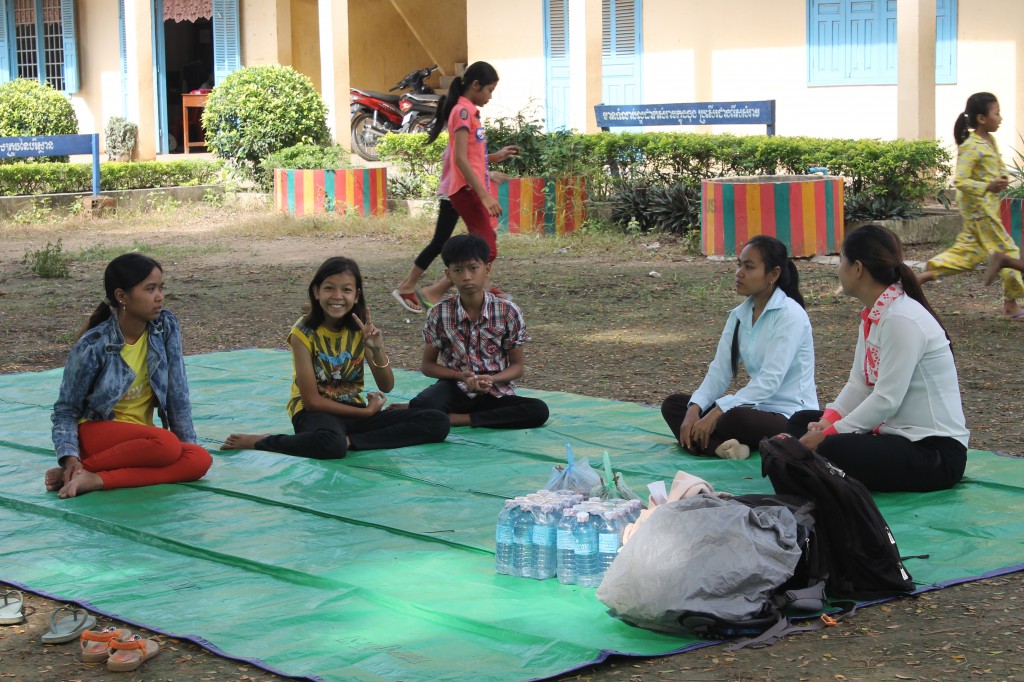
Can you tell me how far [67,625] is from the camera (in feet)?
12.1

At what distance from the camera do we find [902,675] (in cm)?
331

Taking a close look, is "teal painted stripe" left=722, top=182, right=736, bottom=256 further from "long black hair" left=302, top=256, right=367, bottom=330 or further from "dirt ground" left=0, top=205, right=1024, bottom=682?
"long black hair" left=302, top=256, right=367, bottom=330

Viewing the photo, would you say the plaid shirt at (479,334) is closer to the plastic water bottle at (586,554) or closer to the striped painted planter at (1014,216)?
the plastic water bottle at (586,554)

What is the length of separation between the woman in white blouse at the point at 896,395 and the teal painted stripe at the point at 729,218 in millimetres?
6931

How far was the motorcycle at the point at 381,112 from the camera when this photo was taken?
1939 cm

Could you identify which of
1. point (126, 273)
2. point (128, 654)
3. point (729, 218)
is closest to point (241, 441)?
point (126, 273)

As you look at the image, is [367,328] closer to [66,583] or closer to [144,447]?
[144,447]

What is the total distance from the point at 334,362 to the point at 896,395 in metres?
2.38

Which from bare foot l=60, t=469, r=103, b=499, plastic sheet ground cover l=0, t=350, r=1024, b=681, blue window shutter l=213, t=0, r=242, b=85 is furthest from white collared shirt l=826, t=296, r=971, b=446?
blue window shutter l=213, t=0, r=242, b=85

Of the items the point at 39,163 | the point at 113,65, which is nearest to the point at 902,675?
the point at 39,163

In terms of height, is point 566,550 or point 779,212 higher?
point 779,212

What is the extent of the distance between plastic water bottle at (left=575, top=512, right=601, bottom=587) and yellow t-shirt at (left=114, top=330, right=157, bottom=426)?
206 cm

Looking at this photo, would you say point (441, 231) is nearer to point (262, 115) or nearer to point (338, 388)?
point (338, 388)

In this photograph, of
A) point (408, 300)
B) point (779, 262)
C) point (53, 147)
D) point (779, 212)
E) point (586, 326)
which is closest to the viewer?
point (779, 262)
